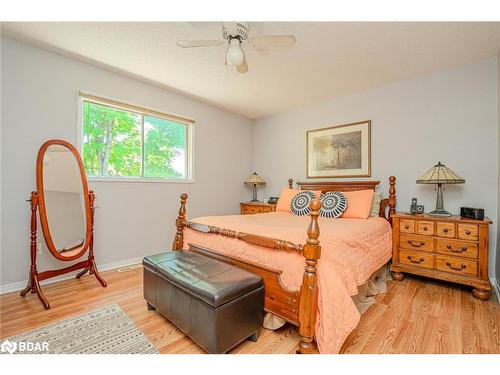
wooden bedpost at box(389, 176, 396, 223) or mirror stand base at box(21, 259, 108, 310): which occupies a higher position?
wooden bedpost at box(389, 176, 396, 223)

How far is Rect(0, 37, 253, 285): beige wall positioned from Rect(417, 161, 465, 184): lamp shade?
2964mm

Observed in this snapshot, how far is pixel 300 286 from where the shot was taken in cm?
153

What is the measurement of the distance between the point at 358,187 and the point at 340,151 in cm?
65

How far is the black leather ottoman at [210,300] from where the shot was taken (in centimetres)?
138

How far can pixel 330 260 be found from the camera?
5.09 feet

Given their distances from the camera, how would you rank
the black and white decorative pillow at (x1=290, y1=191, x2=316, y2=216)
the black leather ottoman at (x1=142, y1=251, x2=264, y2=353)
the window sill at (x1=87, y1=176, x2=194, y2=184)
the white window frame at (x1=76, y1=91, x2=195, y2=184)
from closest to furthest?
1. the black leather ottoman at (x1=142, y1=251, x2=264, y2=353)
2. the white window frame at (x1=76, y1=91, x2=195, y2=184)
3. the window sill at (x1=87, y1=176, x2=194, y2=184)
4. the black and white decorative pillow at (x1=290, y1=191, x2=316, y2=216)

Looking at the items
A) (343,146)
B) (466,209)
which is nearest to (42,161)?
(343,146)

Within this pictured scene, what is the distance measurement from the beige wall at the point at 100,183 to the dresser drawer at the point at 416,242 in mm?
2753

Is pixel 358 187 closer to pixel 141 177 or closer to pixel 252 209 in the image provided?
pixel 252 209

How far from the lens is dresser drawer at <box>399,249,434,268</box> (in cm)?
250

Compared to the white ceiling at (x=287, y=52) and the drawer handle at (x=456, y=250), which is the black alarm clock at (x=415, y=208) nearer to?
the drawer handle at (x=456, y=250)

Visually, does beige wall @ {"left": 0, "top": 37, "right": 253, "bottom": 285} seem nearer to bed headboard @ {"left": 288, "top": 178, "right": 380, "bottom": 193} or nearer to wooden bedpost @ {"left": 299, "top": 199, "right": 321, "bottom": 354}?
bed headboard @ {"left": 288, "top": 178, "right": 380, "bottom": 193}

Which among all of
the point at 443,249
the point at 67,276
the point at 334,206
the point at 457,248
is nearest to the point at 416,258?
the point at 443,249

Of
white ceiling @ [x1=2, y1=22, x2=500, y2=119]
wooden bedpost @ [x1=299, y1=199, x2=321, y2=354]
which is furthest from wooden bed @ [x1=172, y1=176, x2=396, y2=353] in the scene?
white ceiling @ [x1=2, y1=22, x2=500, y2=119]
